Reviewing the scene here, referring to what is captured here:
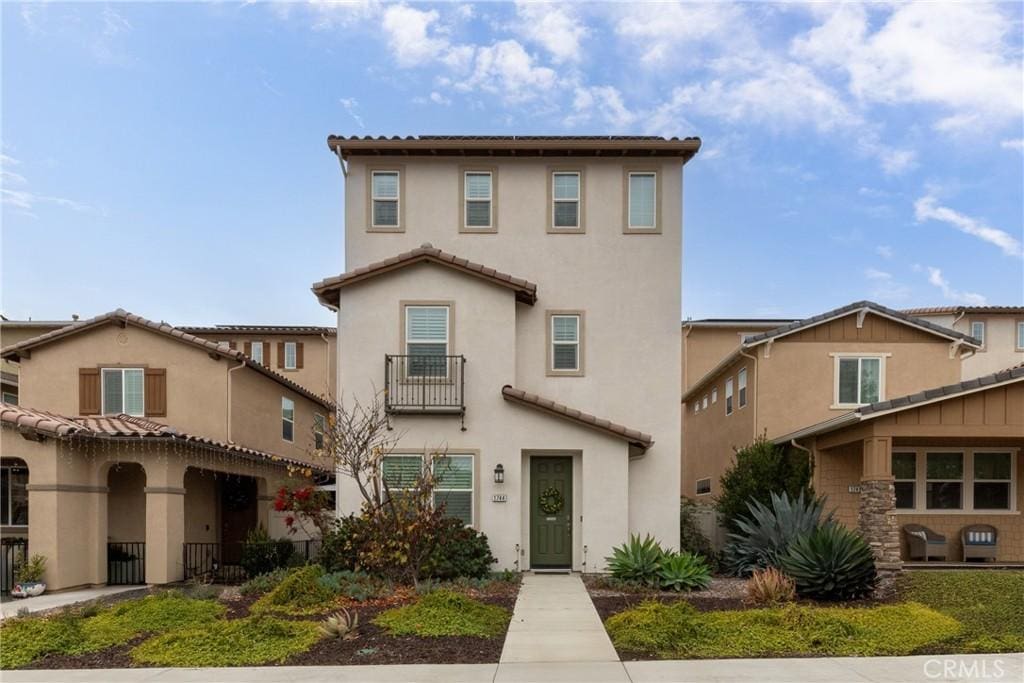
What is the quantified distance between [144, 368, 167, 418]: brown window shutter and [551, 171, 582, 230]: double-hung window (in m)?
9.99

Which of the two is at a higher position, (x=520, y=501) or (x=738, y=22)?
(x=738, y=22)

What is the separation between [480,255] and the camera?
1658 centimetres

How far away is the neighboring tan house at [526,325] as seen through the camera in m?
15.1

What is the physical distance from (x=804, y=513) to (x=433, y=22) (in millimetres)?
11959

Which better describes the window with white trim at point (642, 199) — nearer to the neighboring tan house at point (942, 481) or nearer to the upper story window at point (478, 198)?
the upper story window at point (478, 198)

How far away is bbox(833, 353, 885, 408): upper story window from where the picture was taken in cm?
1819

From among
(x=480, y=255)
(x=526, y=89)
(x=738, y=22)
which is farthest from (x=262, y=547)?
(x=738, y=22)

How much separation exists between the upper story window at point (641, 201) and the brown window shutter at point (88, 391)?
12933 millimetres

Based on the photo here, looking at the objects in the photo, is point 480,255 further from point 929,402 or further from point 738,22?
point 929,402

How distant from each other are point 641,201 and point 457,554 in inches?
338

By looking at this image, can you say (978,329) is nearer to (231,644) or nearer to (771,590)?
(771,590)

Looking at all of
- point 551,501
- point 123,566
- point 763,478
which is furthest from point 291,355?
point 763,478

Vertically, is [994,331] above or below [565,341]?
above

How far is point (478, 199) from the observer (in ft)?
54.8
